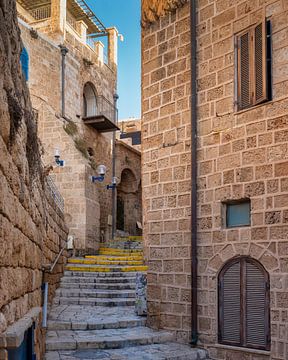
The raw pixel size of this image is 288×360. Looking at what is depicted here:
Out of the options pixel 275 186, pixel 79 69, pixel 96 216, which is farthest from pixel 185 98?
pixel 79 69

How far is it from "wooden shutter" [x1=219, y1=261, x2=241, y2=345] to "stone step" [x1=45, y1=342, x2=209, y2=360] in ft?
1.48

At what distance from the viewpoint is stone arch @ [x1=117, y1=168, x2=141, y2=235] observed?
71.7 ft

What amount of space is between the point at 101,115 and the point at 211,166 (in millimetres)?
12482

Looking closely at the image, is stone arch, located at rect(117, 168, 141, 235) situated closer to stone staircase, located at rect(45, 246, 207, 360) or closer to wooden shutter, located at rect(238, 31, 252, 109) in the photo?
stone staircase, located at rect(45, 246, 207, 360)

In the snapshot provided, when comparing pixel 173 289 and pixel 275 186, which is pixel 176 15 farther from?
pixel 173 289

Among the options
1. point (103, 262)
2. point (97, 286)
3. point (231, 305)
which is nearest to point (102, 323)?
point (231, 305)

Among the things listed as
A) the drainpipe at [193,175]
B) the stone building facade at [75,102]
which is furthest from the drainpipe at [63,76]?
the drainpipe at [193,175]

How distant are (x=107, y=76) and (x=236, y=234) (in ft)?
55.2

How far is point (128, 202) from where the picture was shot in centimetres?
2217

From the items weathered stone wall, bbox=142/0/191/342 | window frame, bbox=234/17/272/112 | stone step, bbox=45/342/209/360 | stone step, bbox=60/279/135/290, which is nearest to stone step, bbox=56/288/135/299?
stone step, bbox=60/279/135/290

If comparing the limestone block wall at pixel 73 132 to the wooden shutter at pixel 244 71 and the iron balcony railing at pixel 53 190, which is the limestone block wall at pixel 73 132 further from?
the wooden shutter at pixel 244 71

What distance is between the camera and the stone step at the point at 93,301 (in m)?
9.55

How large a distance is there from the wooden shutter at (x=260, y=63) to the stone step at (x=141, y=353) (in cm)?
346

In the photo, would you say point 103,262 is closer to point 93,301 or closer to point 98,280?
point 98,280
